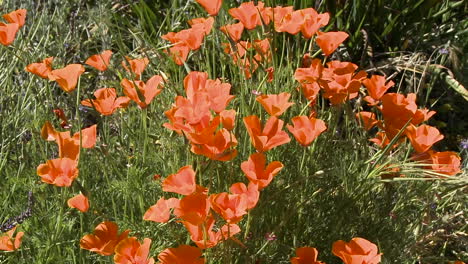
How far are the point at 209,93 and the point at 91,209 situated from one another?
1.52ft

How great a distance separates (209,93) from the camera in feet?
5.87

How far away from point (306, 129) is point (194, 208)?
13.2 inches

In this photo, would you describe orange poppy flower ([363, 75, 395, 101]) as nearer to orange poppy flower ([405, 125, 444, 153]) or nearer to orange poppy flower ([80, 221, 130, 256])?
orange poppy flower ([405, 125, 444, 153])

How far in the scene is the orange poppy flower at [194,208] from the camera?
1.59 m

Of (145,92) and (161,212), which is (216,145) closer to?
(161,212)

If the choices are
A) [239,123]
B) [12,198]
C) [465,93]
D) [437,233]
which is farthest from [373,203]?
[465,93]

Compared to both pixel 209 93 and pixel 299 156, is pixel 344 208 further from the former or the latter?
pixel 209 93

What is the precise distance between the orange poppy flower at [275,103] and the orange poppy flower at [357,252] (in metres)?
0.33

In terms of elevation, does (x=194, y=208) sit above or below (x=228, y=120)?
below

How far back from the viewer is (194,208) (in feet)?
5.27

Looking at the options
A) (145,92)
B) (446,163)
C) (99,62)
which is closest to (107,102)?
(145,92)

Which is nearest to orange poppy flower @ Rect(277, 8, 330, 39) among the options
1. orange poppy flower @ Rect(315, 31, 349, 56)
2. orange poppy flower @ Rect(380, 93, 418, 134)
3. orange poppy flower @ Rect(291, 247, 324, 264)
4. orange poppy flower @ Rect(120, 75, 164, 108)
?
orange poppy flower @ Rect(315, 31, 349, 56)

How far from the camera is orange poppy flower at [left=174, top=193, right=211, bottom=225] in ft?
5.23

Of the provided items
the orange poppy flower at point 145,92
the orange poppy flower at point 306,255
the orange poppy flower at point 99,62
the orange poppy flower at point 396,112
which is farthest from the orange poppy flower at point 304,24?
the orange poppy flower at point 306,255
